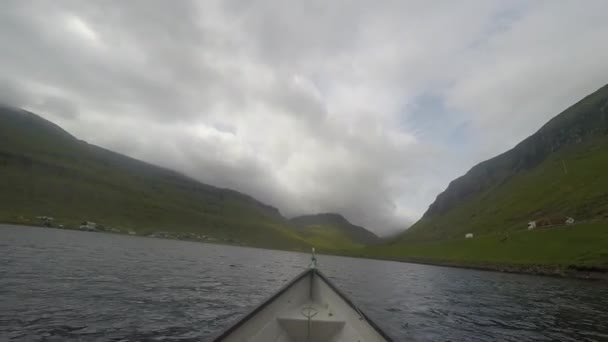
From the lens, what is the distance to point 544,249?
65312 mm

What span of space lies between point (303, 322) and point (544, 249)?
77851mm

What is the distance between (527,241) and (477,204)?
13371 cm

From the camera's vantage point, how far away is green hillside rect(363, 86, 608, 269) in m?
62.4

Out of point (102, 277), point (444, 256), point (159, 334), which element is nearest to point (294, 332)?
point (159, 334)

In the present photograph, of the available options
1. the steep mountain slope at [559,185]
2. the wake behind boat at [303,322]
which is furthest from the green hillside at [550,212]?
the wake behind boat at [303,322]

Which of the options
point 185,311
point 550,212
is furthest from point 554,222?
point 185,311

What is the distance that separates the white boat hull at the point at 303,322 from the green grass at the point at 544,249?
58.3m

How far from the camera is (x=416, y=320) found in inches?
752

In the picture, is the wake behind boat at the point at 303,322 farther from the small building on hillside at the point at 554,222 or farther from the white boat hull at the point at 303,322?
the small building on hillside at the point at 554,222

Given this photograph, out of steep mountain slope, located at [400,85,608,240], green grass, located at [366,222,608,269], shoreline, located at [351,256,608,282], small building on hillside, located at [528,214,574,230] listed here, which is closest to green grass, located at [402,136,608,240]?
steep mountain slope, located at [400,85,608,240]

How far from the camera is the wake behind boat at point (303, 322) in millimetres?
8016

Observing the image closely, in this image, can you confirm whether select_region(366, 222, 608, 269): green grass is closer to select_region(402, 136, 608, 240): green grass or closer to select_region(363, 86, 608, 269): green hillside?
select_region(363, 86, 608, 269): green hillside

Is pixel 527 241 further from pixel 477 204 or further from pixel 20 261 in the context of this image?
pixel 477 204

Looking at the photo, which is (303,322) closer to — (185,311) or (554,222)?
(185,311)
